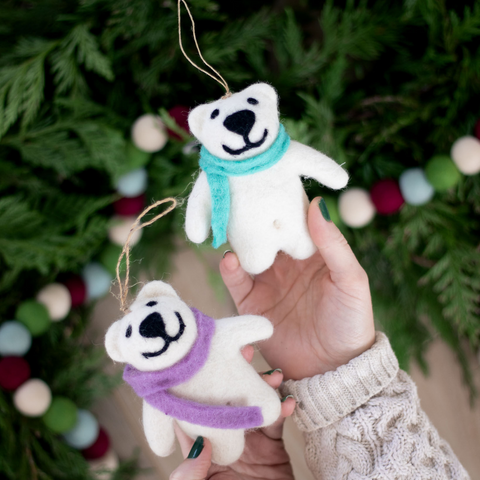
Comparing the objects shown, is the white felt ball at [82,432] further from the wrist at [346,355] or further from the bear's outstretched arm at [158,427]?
the wrist at [346,355]

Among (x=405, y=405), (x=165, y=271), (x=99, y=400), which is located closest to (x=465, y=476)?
(x=405, y=405)

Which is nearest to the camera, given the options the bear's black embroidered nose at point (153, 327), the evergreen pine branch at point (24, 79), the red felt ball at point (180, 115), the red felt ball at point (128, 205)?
the bear's black embroidered nose at point (153, 327)

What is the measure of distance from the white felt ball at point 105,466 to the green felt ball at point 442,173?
108 centimetres

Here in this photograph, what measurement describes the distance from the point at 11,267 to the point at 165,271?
39 centimetres

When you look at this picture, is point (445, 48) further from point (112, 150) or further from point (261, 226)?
point (112, 150)

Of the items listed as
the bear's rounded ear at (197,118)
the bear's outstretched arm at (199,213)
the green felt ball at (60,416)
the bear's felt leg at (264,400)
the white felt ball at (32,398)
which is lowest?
the green felt ball at (60,416)

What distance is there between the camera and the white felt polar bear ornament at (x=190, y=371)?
0.59 meters

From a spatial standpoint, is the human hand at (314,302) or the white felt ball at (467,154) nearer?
the human hand at (314,302)

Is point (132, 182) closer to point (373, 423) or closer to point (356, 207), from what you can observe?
point (356, 207)

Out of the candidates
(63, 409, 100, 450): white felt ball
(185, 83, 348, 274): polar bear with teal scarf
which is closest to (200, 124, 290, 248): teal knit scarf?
(185, 83, 348, 274): polar bear with teal scarf

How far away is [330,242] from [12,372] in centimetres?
79

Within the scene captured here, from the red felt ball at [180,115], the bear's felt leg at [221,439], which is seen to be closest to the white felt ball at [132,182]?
the red felt ball at [180,115]

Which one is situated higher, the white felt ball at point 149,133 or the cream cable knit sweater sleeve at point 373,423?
the white felt ball at point 149,133

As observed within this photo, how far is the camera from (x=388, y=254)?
1.12m
